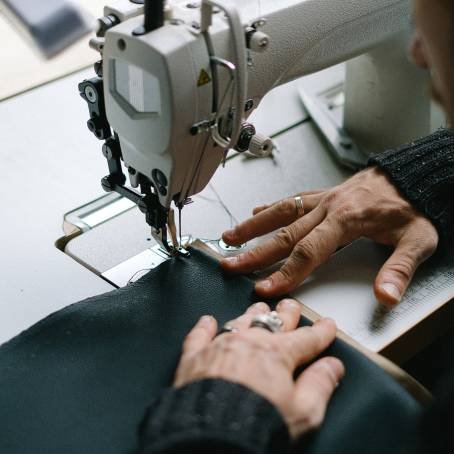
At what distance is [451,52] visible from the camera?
0.89m

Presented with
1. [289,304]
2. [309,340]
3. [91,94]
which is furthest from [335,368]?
[91,94]

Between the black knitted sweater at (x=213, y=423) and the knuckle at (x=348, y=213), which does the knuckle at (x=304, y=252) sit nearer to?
the knuckle at (x=348, y=213)

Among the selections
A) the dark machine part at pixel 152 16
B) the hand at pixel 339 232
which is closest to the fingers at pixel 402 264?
the hand at pixel 339 232

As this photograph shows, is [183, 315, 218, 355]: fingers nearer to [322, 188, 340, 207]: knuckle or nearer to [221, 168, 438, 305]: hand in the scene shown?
[221, 168, 438, 305]: hand

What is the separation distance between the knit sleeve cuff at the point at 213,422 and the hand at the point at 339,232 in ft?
1.13

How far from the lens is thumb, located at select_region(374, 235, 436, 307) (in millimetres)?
1185

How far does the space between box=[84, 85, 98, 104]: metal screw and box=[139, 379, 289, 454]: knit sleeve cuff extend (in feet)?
1.74

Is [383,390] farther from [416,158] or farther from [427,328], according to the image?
[416,158]

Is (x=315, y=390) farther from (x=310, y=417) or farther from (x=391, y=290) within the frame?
(x=391, y=290)

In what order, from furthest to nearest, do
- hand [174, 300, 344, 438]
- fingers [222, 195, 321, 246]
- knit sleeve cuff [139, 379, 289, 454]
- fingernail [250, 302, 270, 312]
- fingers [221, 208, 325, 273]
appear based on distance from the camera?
fingers [222, 195, 321, 246] < fingers [221, 208, 325, 273] < fingernail [250, 302, 270, 312] < hand [174, 300, 344, 438] < knit sleeve cuff [139, 379, 289, 454]

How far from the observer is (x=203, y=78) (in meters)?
1.07

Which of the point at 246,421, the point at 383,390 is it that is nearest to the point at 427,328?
the point at 383,390

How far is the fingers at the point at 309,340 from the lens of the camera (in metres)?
1.04

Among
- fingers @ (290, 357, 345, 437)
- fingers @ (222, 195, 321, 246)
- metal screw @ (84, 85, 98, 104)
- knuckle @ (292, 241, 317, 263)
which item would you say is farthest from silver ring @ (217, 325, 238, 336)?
metal screw @ (84, 85, 98, 104)
